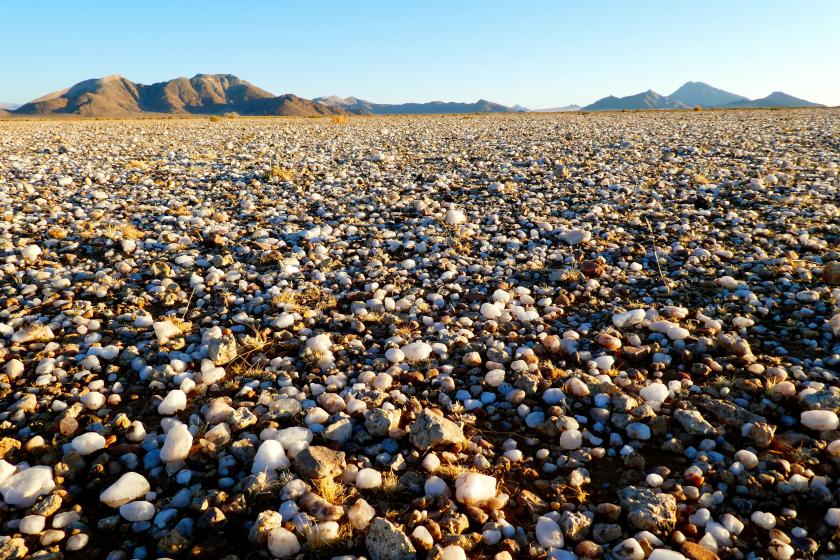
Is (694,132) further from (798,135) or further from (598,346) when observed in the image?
(598,346)

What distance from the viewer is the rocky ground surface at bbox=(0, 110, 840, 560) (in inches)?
98.5

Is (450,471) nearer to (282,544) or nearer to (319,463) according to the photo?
(319,463)

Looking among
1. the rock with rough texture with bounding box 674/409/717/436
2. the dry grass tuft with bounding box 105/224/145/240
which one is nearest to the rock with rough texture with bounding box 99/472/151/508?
the rock with rough texture with bounding box 674/409/717/436

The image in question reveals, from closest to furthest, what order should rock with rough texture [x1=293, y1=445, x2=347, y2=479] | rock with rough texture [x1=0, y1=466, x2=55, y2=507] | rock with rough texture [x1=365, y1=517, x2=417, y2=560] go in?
rock with rough texture [x1=365, y1=517, x2=417, y2=560], rock with rough texture [x1=0, y1=466, x2=55, y2=507], rock with rough texture [x1=293, y1=445, x2=347, y2=479]

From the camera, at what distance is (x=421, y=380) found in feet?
12.5

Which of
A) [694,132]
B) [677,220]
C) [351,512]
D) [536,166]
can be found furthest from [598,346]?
[694,132]

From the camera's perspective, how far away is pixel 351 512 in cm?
252

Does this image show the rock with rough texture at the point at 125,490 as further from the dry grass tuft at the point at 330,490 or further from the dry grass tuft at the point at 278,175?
the dry grass tuft at the point at 278,175

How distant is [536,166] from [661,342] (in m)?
8.25

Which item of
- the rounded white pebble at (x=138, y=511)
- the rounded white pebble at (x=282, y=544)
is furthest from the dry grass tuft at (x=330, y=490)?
the rounded white pebble at (x=138, y=511)

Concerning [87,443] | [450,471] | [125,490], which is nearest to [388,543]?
[450,471]

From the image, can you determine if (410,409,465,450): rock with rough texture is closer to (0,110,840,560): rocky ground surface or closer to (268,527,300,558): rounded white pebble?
(0,110,840,560): rocky ground surface

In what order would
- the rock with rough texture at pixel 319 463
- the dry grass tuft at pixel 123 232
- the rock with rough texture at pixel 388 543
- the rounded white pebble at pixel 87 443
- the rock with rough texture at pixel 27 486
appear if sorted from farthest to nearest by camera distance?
the dry grass tuft at pixel 123 232 < the rounded white pebble at pixel 87 443 < the rock with rough texture at pixel 319 463 < the rock with rough texture at pixel 27 486 < the rock with rough texture at pixel 388 543

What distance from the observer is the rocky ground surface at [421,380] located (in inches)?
98.5
